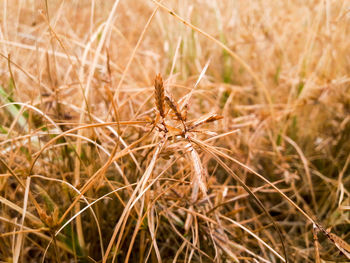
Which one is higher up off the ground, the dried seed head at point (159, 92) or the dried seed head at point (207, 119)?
the dried seed head at point (159, 92)

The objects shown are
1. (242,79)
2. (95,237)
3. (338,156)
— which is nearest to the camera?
(95,237)

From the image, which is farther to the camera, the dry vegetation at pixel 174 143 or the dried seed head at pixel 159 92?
the dry vegetation at pixel 174 143

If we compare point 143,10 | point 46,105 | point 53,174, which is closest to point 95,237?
point 53,174

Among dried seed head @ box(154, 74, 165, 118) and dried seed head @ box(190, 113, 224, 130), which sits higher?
dried seed head @ box(154, 74, 165, 118)

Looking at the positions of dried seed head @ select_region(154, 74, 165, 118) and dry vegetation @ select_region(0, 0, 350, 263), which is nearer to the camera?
dried seed head @ select_region(154, 74, 165, 118)

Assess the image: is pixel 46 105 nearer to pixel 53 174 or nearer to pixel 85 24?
pixel 53 174

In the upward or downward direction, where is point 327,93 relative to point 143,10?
downward

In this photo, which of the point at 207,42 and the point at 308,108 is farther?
the point at 207,42

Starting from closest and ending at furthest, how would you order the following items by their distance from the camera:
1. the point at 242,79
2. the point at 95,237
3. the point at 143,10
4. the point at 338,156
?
the point at 95,237 < the point at 338,156 < the point at 242,79 < the point at 143,10
